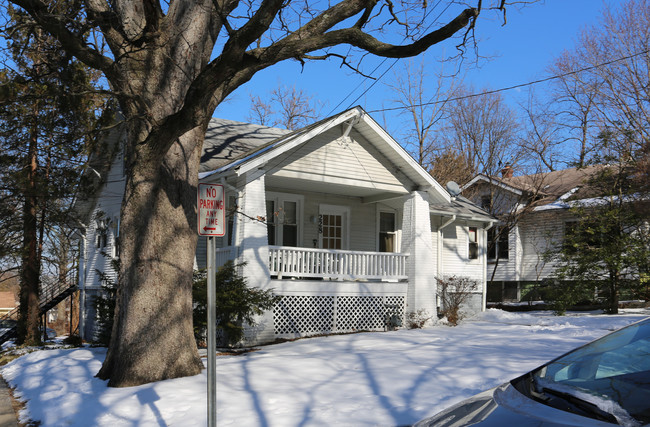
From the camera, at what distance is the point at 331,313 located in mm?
15398

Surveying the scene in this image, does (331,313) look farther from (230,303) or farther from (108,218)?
(108,218)

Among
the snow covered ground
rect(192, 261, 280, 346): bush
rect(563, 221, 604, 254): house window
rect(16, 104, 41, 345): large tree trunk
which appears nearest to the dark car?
the snow covered ground

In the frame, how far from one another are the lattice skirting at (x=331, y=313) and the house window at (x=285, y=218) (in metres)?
2.38

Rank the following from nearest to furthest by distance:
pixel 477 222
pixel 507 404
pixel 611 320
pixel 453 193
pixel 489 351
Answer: pixel 507 404, pixel 489 351, pixel 611 320, pixel 453 193, pixel 477 222

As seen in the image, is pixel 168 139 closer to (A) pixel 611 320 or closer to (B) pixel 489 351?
(B) pixel 489 351

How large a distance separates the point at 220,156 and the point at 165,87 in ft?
24.6

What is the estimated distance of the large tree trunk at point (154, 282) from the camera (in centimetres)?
806

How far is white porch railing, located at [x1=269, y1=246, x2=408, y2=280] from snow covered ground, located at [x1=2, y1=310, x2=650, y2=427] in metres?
3.03

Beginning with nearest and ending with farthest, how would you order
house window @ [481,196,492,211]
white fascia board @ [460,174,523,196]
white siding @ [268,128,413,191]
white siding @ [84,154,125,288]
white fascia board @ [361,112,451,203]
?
white siding @ [268,128,413,191], white fascia board @ [361,112,451,203], white siding @ [84,154,125,288], white fascia board @ [460,174,523,196], house window @ [481,196,492,211]

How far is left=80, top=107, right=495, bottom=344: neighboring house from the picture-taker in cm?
1400

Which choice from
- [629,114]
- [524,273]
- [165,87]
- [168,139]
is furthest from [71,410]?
[629,114]

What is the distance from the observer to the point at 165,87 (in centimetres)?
877

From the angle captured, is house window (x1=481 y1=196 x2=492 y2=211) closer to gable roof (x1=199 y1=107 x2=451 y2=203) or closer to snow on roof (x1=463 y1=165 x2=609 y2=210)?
snow on roof (x1=463 y1=165 x2=609 y2=210)

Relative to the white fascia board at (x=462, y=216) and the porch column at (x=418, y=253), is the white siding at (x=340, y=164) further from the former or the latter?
the white fascia board at (x=462, y=216)
